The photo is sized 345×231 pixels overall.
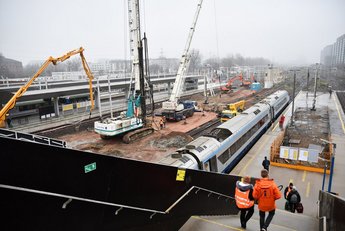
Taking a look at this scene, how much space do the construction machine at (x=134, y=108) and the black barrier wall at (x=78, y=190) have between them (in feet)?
54.0

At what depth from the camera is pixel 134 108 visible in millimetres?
24891

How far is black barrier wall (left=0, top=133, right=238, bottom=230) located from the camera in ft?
8.73

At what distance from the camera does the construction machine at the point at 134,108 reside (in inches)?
838

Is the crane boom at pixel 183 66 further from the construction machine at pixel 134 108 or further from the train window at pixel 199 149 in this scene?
the train window at pixel 199 149

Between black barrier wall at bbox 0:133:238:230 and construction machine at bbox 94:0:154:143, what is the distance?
1647cm

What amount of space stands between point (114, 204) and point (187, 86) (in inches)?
2099

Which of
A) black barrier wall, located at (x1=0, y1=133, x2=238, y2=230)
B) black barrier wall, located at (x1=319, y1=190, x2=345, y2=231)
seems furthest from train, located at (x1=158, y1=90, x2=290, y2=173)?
black barrier wall, located at (x1=319, y1=190, x2=345, y2=231)

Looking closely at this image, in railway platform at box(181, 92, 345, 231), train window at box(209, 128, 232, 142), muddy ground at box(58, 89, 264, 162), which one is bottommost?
muddy ground at box(58, 89, 264, 162)

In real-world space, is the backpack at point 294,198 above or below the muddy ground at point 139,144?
above

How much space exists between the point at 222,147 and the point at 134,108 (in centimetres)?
1415

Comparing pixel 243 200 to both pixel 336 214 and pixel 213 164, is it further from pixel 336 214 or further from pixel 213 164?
pixel 213 164

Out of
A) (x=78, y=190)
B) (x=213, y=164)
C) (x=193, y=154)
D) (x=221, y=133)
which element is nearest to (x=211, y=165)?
(x=213, y=164)

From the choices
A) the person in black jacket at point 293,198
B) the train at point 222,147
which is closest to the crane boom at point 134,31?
the train at point 222,147

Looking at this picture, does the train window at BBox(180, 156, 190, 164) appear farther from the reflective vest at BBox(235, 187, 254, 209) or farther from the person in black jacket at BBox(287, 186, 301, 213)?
the reflective vest at BBox(235, 187, 254, 209)
